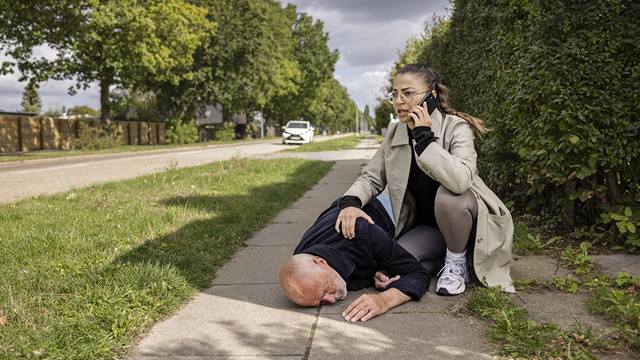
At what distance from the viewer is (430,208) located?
4031 mm

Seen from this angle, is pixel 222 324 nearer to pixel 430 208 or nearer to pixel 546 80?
pixel 430 208

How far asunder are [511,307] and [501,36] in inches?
144

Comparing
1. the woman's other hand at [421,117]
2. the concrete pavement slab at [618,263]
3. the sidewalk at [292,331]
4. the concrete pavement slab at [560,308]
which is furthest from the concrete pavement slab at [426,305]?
the concrete pavement slab at [618,263]

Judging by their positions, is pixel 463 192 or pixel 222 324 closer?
pixel 222 324

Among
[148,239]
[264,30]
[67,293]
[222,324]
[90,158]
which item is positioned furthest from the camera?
[264,30]

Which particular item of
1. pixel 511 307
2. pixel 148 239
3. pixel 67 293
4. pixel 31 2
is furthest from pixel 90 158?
pixel 511 307

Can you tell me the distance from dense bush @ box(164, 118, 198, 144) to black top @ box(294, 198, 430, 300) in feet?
132

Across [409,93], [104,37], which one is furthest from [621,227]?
[104,37]

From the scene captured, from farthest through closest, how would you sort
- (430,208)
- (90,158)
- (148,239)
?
(90,158)
(148,239)
(430,208)

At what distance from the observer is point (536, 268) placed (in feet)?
13.7

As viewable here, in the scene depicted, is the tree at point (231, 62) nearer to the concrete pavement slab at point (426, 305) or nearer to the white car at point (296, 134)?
the white car at point (296, 134)

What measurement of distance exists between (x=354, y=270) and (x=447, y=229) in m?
0.68

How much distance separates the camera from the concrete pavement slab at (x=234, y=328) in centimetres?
273

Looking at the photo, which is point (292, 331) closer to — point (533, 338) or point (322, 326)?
point (322, 326)
